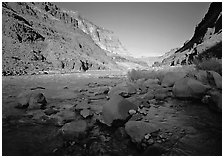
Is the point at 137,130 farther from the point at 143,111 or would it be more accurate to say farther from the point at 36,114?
the point at 36,114

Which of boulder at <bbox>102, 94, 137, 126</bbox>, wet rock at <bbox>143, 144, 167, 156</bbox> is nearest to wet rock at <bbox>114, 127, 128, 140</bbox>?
boulder at <bbox>102, 94, 137, 126</bbox>

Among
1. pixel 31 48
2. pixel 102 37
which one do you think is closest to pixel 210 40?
pixel 31 48

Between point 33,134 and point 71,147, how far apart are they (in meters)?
0.75

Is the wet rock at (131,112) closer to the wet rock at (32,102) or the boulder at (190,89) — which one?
the boulder at (190,89)

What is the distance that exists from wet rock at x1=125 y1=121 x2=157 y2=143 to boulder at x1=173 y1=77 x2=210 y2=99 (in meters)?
2.00

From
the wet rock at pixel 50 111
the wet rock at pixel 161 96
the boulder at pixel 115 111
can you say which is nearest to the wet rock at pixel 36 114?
the wet rock at pixel 50 111

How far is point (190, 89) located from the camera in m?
4.07

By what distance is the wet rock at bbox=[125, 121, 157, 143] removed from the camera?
87.5 inches

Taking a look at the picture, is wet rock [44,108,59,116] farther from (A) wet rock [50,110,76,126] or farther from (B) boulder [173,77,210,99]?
(B) boulder [173,77,210,99]

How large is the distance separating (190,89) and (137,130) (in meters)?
2.37

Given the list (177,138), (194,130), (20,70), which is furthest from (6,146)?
(20,70)

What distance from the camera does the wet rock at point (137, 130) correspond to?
87.5 inches

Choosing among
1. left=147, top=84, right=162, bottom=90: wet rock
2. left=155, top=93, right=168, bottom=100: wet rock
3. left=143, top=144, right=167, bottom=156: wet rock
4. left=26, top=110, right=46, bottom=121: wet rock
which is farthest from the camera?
left=147, top=84, right=162, bottom=90: wet rock

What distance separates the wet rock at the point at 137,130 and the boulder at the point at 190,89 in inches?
78.8
